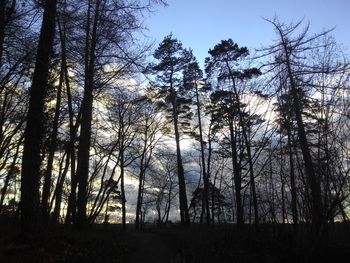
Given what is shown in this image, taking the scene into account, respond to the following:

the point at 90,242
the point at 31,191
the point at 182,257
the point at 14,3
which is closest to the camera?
the point at 31,191

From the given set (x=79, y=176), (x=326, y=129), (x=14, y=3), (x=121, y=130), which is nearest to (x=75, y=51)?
(x=14, y=3)

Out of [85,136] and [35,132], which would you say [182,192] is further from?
[35,132]

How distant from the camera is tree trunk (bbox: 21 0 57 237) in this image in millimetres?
8859

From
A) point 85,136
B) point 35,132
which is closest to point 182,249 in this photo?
point 35,132

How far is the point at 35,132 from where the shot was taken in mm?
9180

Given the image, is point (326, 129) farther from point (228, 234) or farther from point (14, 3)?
point (14, 3)

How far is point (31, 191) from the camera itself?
886cm

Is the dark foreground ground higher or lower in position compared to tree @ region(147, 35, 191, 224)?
lower

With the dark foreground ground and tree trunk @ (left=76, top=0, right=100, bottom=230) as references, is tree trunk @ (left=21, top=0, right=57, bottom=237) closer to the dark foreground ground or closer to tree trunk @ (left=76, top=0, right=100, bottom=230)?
the dark foreground ground

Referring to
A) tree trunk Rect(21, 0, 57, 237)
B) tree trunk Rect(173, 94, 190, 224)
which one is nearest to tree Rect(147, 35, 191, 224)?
tree trunk Rect(173, 94, 190, 224)

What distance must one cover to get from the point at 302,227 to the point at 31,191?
7540 mm

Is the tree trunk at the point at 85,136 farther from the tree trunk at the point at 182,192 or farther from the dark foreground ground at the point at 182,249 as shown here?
the tree trunk at the point at 182,192

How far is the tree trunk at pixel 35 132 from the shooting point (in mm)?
8859

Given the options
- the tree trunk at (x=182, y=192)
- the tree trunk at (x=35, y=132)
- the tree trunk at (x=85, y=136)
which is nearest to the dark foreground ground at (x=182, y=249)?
the tree trunk at (x=35, y=132)
